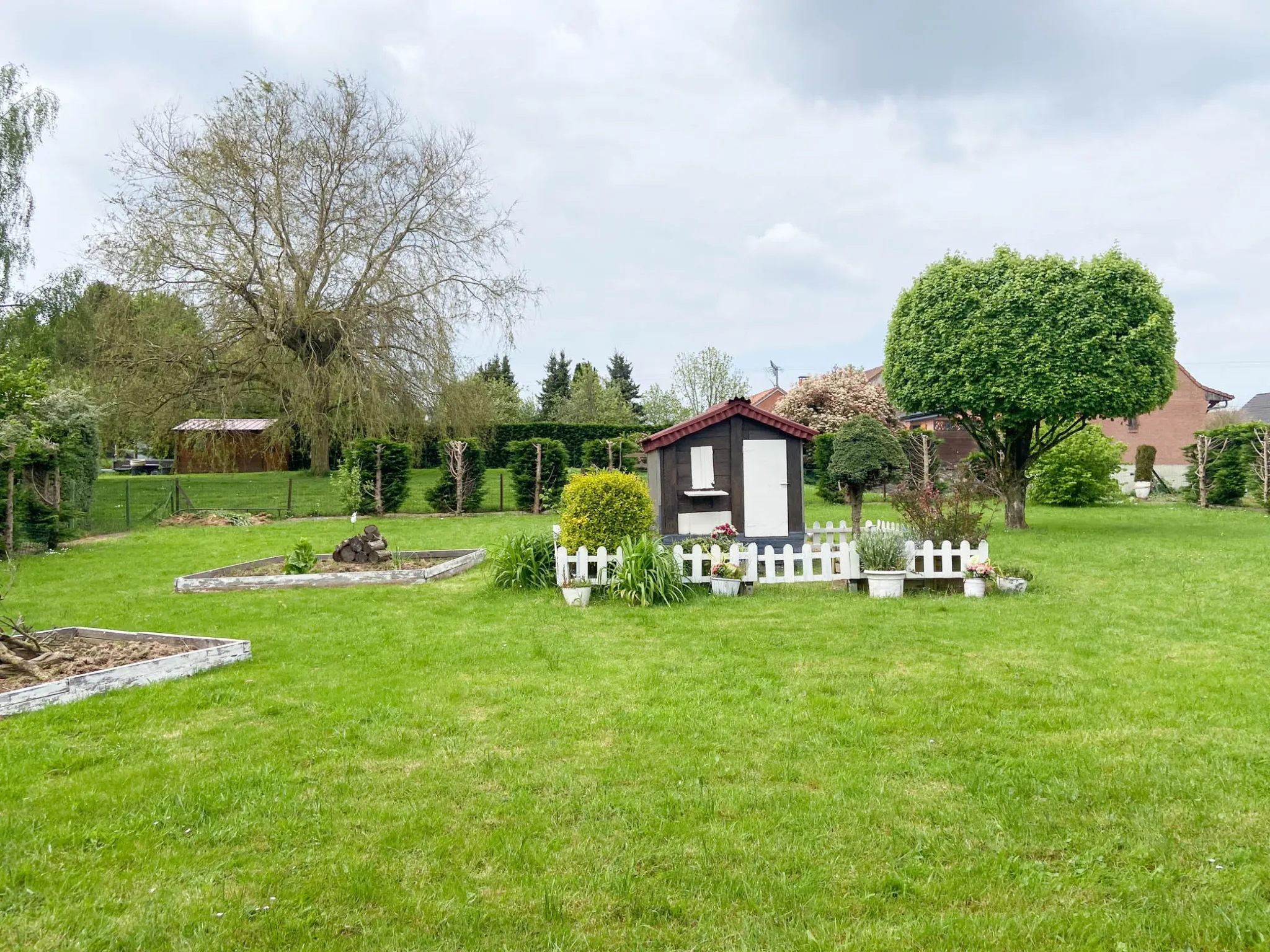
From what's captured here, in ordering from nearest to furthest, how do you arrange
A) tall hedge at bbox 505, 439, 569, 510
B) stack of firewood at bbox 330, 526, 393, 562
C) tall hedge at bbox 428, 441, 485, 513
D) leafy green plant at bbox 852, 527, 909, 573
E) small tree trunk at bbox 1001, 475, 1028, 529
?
leafy green plant at bbox 852, 527, 909, 573 < stack of firewood at bbox 330, 526, 393, 562 < small tree trunk at bbox 1001, 475, 1028, 529 < tall hedge at bbox 428, 441, 485, 513 < tall hedge at bbox 505, 439, 569, 510

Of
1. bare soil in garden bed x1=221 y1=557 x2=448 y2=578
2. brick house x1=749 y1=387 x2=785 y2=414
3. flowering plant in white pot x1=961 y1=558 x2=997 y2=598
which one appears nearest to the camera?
flowering plant in white pot x1=961 y1=558 x2=997 y2=598

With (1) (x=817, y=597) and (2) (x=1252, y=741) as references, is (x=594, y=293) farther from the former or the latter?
(2) (x=1252, y=741)

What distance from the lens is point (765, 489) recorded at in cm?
1134

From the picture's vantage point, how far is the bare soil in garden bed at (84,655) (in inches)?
209

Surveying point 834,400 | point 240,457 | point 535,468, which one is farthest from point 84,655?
point 240,457

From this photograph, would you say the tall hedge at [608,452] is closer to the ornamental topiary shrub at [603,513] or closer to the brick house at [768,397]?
the ornamental topiary shrub at [603,513]

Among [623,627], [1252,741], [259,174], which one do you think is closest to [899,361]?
[623,627]

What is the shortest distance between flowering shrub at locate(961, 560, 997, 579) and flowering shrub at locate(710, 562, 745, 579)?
8.39 feet

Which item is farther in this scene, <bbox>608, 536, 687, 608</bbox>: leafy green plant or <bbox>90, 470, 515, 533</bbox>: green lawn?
<bbox>90, 470, 515, 533</bbox>: green lawn

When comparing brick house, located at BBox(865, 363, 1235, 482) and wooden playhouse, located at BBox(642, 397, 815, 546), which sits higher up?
brick house, located at BBox(865, 363, 1235, 482)

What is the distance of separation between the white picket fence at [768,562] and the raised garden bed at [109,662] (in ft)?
11.3

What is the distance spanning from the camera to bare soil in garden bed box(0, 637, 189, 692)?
5301 millimetres

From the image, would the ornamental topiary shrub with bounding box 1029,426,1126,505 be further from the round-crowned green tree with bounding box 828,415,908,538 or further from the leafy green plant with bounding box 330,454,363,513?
the leafy green plant with bounding box 330,454,363,513

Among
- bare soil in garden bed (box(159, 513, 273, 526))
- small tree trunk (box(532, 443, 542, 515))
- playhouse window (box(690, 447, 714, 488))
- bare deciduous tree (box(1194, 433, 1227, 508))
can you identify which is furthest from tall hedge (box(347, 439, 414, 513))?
bare deciduous tree (box(1194, 433, 1227, 508))
